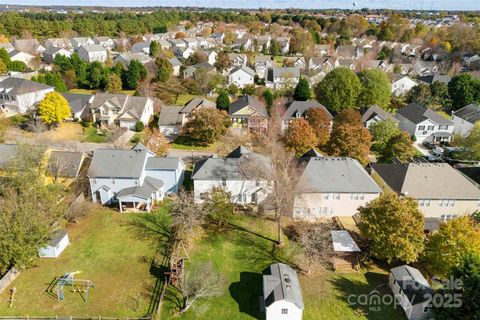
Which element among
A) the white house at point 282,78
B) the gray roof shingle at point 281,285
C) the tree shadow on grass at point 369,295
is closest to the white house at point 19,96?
the white house at point 282,78

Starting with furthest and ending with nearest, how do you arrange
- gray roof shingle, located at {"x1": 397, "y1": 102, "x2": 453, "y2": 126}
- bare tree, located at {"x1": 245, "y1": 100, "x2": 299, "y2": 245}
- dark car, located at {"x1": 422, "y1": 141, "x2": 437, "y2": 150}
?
gray roof shingle, located at {"x1": 397, "y1": 102, "x2": 453, "y2": 126}
dark car, located at {"x1": 422, "y1": 141, "x2": 437, "y2": 150}
bare tree, located at {"x1": 245, "y1": 100, "x2": 299, "y2": 245}

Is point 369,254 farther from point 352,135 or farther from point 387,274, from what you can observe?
point 352,135

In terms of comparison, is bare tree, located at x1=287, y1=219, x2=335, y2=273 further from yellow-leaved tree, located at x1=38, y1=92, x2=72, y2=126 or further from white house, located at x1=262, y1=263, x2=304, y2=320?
yellow-leaved tree, located at x1=38, y1=92, x2=72, y2=126

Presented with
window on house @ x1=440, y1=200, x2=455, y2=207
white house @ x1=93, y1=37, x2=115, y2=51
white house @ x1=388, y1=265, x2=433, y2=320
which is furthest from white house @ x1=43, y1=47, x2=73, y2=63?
white house @ x1=388, y1=265, x2=433, y2=320

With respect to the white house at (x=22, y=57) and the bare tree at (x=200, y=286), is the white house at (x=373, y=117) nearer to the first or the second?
the bare tree at (x=200, y=286)

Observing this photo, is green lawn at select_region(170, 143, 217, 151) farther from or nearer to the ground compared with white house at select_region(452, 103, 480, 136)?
nearer to the ground

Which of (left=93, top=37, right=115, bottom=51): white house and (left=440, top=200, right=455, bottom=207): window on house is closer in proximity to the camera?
(left=440, top=200, right=455, bottom=207): window on house
